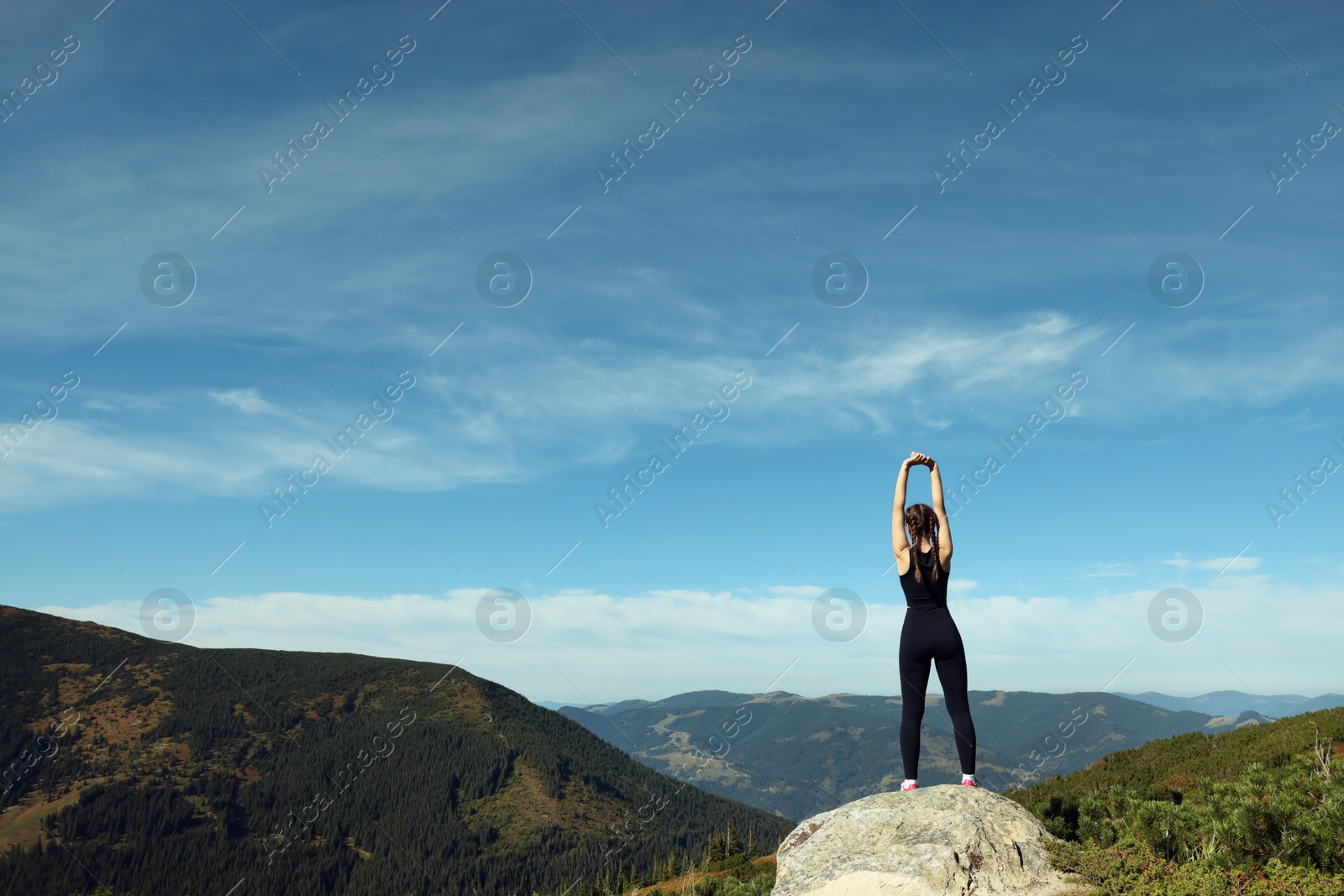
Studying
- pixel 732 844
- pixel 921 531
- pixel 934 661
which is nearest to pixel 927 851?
pixel 934 661

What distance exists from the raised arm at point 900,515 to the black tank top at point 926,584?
0.17 metres

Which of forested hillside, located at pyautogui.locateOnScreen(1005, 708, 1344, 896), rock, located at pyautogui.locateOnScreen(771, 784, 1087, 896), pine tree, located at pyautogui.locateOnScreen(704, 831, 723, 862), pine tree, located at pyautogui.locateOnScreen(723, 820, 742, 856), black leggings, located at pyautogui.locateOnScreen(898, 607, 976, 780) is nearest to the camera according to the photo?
forested hillside, located at pyautogui.locateOnScreen(1005, 708, 1344, 896)

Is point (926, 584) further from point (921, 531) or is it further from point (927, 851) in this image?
point (927, 851)

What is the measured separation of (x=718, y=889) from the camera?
53.2 ft

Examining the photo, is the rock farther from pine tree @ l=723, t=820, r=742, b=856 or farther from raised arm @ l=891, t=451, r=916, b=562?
pine tree @ l=723, t=820, r=742, b=856

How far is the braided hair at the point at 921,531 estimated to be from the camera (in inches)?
421

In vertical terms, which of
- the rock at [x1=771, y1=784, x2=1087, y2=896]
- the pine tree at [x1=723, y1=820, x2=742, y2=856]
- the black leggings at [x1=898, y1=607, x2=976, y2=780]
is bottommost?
the pine tree at [x1=723, y1=820, x2=742, y2=856]

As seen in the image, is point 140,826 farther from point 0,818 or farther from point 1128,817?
point 1128,817

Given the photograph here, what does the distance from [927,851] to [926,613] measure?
117 inches

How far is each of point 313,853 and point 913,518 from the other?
226936mm

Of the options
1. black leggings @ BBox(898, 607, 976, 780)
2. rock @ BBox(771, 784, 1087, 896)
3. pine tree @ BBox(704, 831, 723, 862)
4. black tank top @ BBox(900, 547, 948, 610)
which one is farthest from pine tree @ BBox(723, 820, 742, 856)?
black tank top @ BBox(900, 547, 948, 610)

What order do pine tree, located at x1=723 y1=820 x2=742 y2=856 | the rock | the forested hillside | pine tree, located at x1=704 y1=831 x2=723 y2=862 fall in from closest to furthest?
the forested hillside → the rock → pine tree, located at x1=704 y1=831 x2=723 y2=862 → pine tree, located at x1=723 y1=820 x2=742 y2=856

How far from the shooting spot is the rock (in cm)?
991

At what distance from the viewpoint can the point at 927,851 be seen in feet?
33.4
